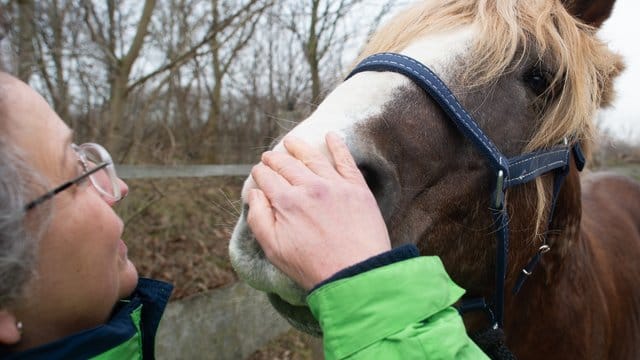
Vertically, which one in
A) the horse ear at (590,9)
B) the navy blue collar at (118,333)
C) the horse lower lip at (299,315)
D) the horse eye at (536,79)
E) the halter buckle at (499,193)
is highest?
the horse ear at (590,9)

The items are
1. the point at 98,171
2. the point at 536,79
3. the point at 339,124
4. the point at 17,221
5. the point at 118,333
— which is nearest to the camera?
the point at 17,221

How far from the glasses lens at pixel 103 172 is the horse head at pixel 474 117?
335 millimetres

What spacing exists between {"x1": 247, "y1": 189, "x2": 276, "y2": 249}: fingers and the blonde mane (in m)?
0.91

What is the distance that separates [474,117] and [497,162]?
0.17 m

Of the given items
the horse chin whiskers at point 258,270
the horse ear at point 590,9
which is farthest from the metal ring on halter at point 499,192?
the horse ear at point 590,9

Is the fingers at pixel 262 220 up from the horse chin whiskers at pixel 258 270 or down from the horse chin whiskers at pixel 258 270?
up

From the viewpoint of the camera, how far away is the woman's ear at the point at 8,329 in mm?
940

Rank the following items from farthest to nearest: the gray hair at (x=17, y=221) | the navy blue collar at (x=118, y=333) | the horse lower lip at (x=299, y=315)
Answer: the horse lower lip at (x=299, y=315) < the navy blue collar at (x=118, y=333) < the gray hair at (x=17, y=221)

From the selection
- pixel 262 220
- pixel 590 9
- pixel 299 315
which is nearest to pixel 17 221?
pixel 262 220

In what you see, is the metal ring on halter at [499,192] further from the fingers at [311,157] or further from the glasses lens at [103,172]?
→ the glasses lens at [103,172]

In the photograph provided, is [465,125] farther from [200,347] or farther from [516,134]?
[200,347]

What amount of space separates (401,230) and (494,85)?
2.08 feet

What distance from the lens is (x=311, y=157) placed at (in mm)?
1134

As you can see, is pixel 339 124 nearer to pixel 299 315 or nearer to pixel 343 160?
pixel 343 160
